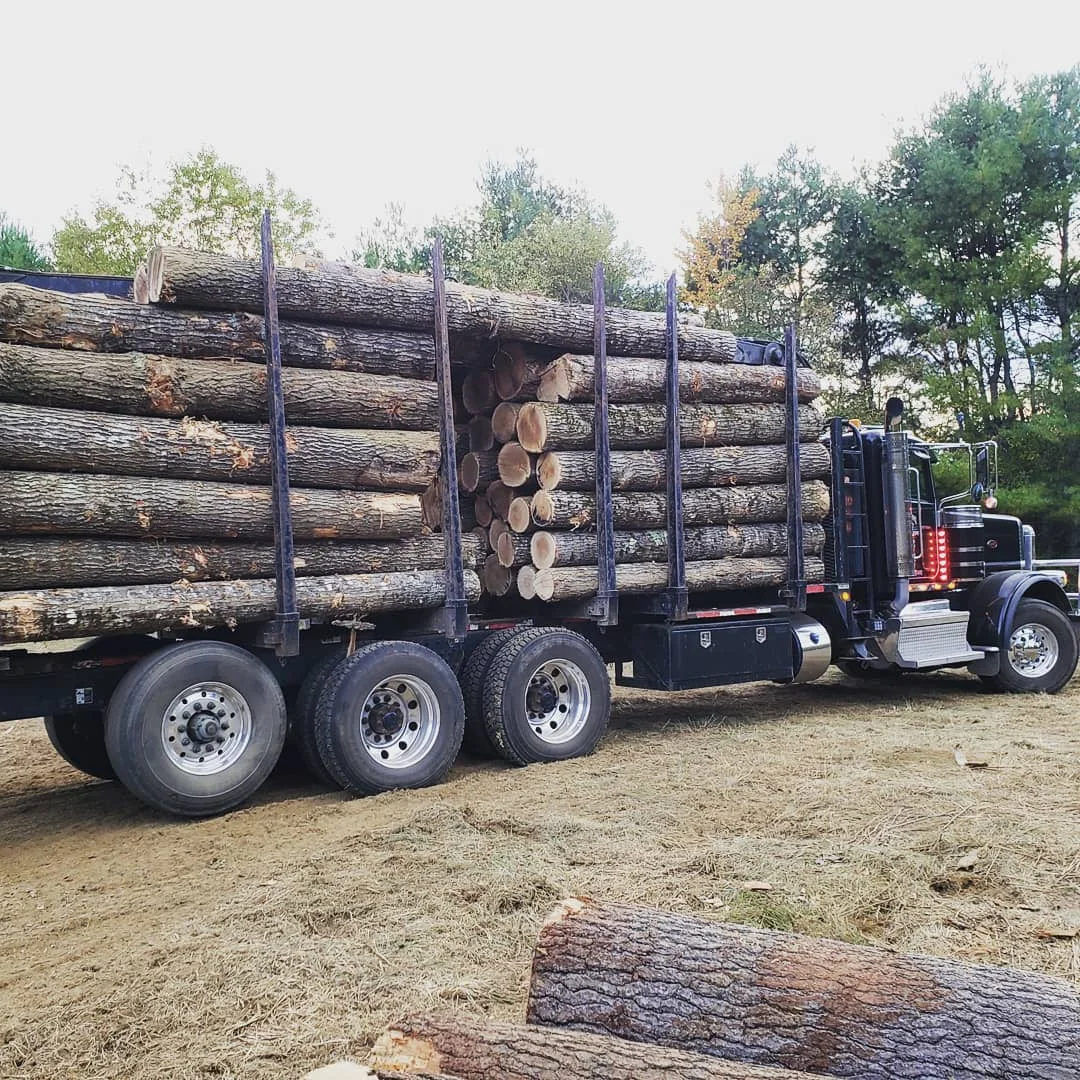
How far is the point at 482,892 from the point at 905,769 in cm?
403

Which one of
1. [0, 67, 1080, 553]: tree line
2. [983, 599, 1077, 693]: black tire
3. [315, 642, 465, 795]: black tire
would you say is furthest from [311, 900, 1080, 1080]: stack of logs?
[0, 67, 1080, 553]: tree line

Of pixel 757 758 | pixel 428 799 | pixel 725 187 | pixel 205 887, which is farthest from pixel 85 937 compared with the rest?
pixel 725 187

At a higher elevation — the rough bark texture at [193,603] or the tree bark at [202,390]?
the tree bark at [202,390]

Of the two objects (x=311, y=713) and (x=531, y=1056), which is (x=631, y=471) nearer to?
(x=311, y=713)

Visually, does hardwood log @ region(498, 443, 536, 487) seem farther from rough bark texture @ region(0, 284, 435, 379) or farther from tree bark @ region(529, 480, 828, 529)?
rough bark texture @ region(0, 284, 435, 379)

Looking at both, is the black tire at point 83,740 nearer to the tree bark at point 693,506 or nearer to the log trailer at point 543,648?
the log trailer at point 543,648

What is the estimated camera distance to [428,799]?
762 cm

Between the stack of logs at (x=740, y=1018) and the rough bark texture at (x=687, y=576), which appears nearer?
the stack of logs at (x=740, y=1018)

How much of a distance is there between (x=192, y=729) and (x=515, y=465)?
3774 millimetres

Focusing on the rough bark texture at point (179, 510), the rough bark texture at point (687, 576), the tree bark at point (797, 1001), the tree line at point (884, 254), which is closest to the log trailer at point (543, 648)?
the rough bark texture at point (687, 576)

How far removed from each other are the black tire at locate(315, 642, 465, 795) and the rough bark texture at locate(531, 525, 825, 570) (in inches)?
61.4

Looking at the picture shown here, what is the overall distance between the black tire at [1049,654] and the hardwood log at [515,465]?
600cm

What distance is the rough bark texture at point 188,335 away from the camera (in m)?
6.86

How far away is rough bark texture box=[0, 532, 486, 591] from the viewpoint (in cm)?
669
